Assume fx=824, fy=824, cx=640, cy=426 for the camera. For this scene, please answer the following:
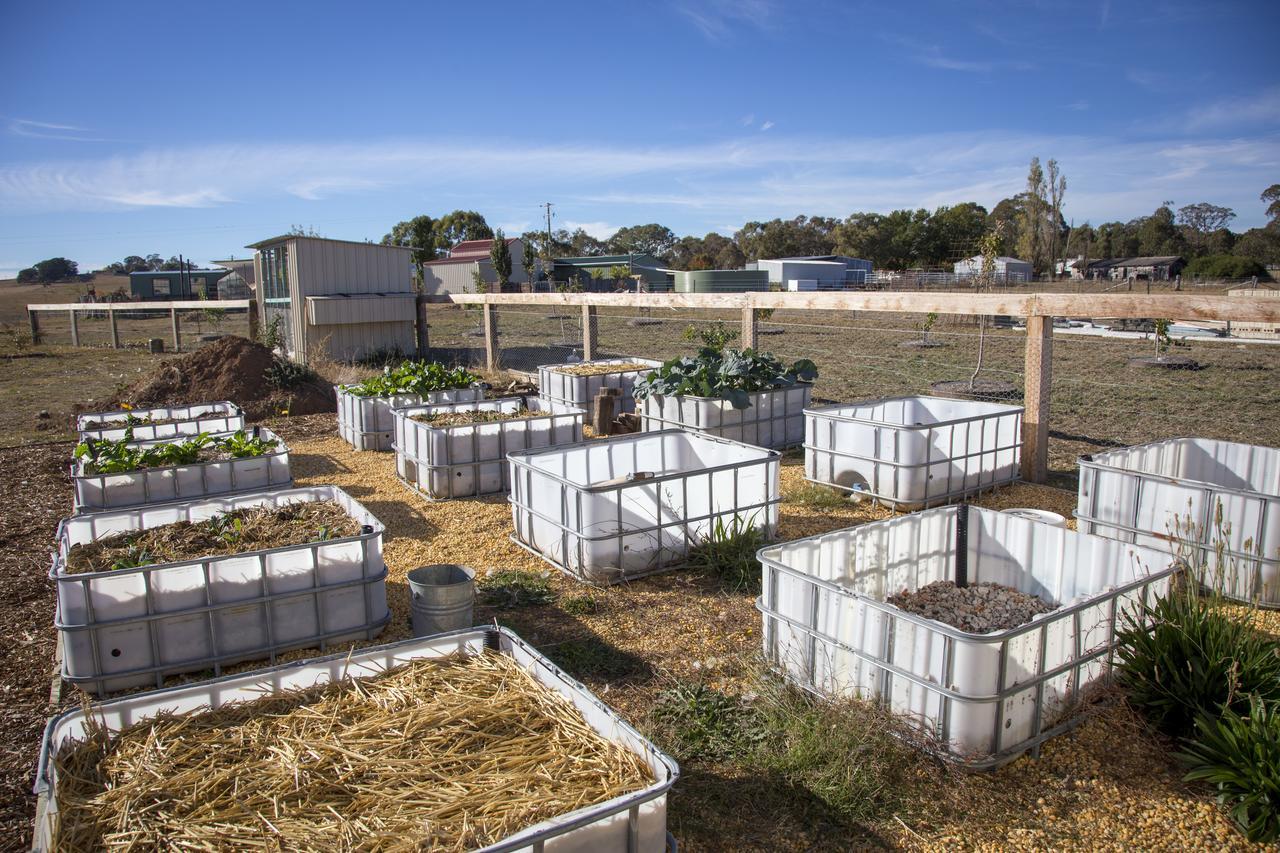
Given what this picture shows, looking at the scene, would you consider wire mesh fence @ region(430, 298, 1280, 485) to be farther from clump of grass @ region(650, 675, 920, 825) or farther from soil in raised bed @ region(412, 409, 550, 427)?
clump of grass @ region(650, 675, 920, 825)

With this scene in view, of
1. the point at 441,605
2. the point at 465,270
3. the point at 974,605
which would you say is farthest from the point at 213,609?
the point at 465,270

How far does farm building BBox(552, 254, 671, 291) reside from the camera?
57787 mm

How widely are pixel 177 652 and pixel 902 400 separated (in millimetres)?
7461

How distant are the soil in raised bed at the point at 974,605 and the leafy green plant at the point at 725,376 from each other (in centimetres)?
474

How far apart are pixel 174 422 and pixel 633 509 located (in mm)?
6744

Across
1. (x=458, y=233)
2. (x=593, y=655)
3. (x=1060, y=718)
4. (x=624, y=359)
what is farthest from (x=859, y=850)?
(x=458, y=233)

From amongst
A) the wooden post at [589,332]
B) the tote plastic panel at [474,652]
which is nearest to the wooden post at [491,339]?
the wooden post at [589,332]

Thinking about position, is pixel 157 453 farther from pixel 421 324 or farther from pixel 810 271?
pixel 810 271

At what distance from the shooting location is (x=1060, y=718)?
4031 millimetres

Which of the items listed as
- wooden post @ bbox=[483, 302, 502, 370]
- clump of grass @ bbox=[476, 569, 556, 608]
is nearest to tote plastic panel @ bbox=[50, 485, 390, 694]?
clump of grass @ bbox=[476, 569, 556, 608]

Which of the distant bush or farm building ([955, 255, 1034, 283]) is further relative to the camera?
the distant bush

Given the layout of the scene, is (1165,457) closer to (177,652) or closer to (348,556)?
(348,556)

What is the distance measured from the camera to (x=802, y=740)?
12.4 ft

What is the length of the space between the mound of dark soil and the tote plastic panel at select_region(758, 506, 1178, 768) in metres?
11.6
